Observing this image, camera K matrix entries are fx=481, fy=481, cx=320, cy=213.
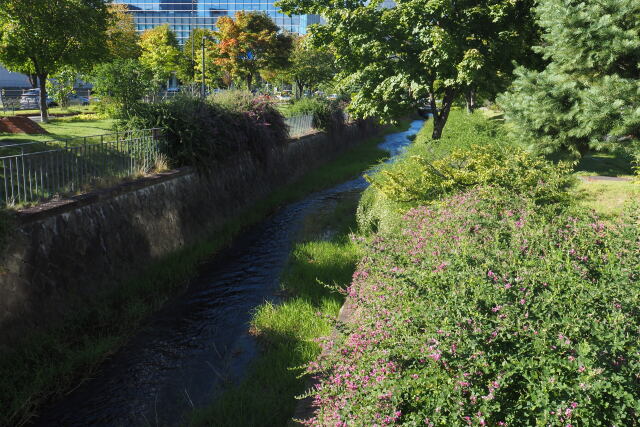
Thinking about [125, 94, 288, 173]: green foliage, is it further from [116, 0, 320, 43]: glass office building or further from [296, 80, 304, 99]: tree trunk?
[116, 0, 320, 43]: glass office building

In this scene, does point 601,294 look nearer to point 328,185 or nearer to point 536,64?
point 536,64

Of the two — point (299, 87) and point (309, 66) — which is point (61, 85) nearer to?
point (309, 66)

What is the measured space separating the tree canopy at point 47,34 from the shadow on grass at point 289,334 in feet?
47.8

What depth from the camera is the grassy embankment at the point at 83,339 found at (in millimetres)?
5910

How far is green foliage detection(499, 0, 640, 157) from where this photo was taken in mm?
8680

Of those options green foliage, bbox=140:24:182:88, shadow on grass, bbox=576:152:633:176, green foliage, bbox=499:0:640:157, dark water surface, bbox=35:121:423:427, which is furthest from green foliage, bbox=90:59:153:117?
green foliage, bbox=140:24:182:88

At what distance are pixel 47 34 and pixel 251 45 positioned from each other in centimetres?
2102

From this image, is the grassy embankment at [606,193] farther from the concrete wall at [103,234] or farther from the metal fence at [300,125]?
the metal fence at [300,125]

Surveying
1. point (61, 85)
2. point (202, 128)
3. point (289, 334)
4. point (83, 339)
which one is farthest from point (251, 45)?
point (289, 334)

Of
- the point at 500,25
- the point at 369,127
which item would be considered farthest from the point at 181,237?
the point at 369,127

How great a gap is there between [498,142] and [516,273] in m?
9.12

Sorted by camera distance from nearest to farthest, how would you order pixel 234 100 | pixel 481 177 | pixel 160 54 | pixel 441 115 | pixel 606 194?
pixel 481 177 < pixel 606 194 < pixel 234 100 < pixel 441 115 < pixel 160 54

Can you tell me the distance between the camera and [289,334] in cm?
728

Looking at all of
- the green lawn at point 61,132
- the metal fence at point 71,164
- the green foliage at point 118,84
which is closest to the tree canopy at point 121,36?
the green lawn at point 61,132
